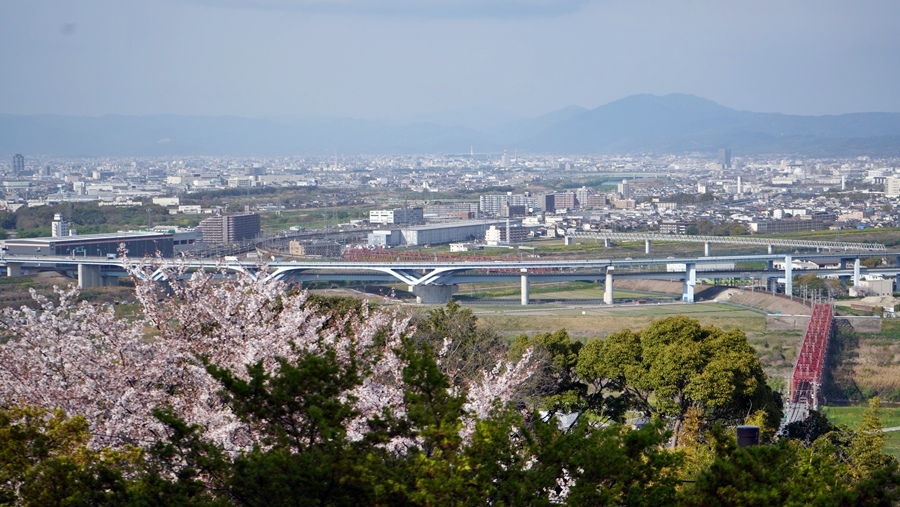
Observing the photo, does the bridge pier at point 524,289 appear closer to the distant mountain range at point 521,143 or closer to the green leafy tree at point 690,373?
the green leafy tree at point 690,373

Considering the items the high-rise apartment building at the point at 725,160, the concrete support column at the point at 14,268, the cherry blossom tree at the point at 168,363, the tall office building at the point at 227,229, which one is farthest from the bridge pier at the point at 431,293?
the high-rise apartment building at the point at 725,160

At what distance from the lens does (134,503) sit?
13.7 ft

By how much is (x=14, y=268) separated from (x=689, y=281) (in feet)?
55.7

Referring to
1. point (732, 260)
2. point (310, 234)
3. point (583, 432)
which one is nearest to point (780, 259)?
point (732, 260)

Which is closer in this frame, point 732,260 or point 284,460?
point 284,460

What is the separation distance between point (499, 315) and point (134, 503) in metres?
20.0

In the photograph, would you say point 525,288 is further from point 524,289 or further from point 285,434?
point 285,434

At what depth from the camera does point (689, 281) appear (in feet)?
93.7

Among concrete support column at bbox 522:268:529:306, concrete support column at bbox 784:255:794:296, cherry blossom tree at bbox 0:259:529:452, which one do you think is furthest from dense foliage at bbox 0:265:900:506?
concrete support column at bbox 784:255:794:296

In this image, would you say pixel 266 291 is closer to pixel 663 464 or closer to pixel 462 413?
pixel 462 413

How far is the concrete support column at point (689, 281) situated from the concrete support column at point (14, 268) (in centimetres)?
1664

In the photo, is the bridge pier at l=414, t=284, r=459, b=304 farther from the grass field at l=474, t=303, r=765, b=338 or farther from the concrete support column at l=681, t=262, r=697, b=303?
the concrete support column at l=681, t=262, r=697, b=303

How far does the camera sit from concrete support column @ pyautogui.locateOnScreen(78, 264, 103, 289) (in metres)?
28.5

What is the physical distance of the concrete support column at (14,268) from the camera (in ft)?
97.1
